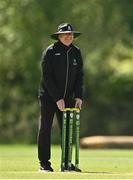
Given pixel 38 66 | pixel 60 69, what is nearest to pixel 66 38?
pixel 60 69

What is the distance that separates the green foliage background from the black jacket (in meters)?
20.9

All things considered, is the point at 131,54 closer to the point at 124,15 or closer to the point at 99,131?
the point at 124,15

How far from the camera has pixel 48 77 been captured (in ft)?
41.6

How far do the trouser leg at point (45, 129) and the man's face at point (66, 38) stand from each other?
0.92 metres

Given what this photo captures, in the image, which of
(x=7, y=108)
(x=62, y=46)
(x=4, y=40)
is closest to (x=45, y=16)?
(x=4, y=40)

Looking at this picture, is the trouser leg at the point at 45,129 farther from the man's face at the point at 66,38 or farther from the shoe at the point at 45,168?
the man's face at the point at 66,38

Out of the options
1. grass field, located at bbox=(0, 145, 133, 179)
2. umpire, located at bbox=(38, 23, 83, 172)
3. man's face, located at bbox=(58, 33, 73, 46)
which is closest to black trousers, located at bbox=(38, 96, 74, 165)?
umpire, located at bbox=(38, 23, 83, 172)

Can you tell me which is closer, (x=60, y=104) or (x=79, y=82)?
(x=60, y=104)

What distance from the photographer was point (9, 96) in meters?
35.6

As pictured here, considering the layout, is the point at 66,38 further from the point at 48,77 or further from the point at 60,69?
the point at 48,77

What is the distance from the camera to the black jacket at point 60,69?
41.7ft

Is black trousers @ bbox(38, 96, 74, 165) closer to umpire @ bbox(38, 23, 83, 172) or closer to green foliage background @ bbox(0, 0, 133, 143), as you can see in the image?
umpire @ bbox(38, 23, 83, 172)

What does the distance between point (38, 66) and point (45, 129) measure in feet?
72.2

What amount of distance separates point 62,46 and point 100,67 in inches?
938
